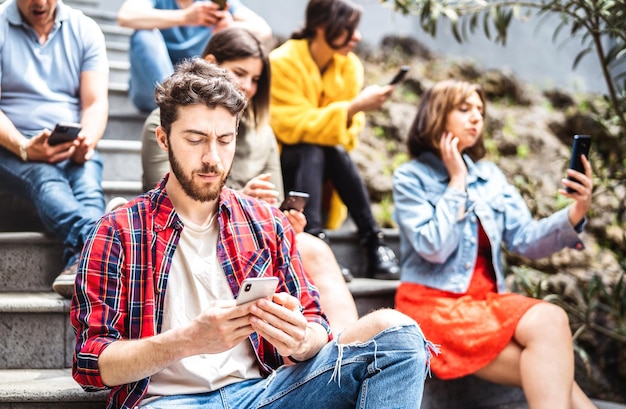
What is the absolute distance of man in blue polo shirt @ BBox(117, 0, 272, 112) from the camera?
313 cm

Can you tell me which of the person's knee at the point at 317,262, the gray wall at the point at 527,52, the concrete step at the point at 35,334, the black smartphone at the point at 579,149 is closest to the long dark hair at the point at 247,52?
the person's knee at the point at 317,262

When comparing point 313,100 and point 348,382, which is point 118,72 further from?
point 348,382

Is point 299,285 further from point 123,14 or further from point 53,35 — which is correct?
point 123,14

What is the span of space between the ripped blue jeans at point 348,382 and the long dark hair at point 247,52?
1205mm

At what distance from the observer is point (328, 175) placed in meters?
3.23

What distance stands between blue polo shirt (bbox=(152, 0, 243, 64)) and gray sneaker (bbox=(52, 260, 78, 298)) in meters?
1.35

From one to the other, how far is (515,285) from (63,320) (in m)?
1.62

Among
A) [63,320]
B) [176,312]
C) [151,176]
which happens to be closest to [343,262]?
[151,176]

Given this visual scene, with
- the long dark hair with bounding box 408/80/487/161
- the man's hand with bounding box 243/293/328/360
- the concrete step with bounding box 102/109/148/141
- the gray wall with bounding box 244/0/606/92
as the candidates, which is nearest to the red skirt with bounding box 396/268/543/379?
the long dark hair with bounding box 408/80/487/161

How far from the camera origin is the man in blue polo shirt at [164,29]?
3131mm

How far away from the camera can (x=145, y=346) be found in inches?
62.3

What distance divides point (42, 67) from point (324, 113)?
104 cm

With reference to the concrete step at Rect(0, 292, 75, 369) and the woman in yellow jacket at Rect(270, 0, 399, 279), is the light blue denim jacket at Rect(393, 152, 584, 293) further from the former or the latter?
the concrete step at Rect(0, 292, 75, 369)

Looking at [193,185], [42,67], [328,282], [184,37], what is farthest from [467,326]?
[184,37]
